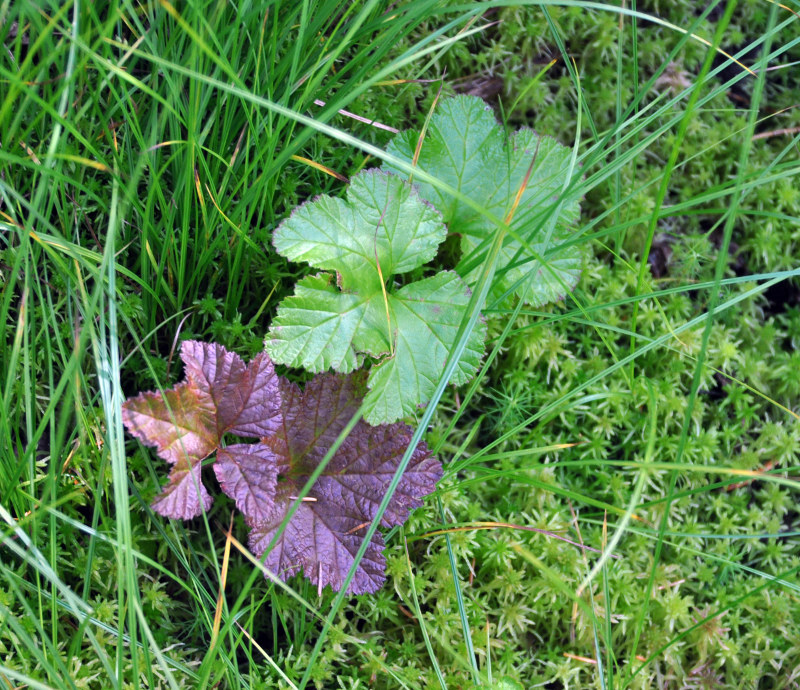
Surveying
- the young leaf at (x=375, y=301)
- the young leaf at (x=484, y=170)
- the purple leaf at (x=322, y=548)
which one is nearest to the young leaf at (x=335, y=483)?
the purple leaf at (x=322, y=548)

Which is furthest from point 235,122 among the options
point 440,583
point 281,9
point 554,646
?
point 554,646

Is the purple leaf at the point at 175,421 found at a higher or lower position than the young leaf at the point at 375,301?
lower

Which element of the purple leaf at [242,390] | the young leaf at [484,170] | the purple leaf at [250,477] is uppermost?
the young leaf at [484,170]

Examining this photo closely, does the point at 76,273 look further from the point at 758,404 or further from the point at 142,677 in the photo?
the point at 758,404

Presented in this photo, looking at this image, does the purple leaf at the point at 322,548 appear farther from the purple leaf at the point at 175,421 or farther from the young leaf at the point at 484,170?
the young leaf at the point at 484,170

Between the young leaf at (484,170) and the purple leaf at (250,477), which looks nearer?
the purple leaf at (250,477)

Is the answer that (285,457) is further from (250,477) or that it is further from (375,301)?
(375,301)

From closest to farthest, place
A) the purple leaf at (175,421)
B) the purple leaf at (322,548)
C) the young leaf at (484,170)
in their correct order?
the purple leaf at (175,421), the purple leaf at (322,548), the young leaf at (484,170)

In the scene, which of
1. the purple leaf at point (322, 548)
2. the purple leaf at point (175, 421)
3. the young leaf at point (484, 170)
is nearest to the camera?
the purple leaf at point (175, 421)
